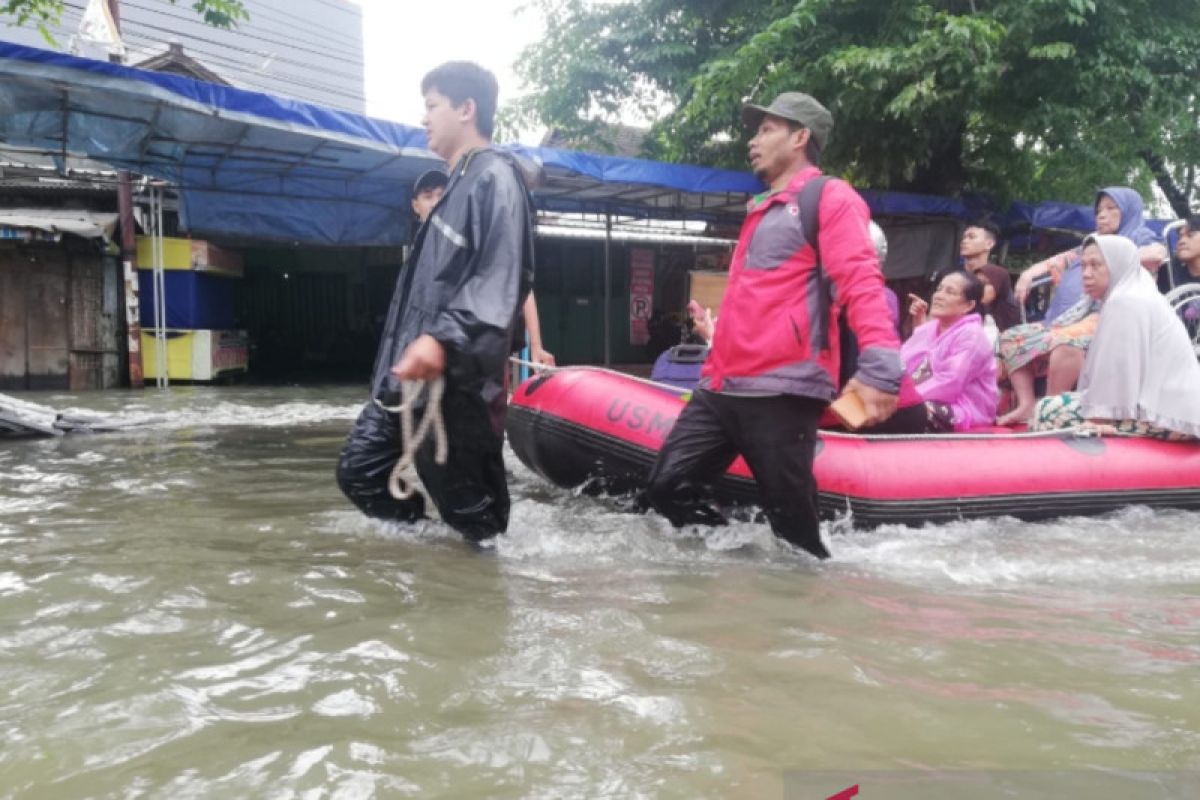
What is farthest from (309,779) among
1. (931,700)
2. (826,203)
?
(826,203)

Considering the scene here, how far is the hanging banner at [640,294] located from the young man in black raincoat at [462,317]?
1277 cm

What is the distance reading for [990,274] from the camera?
6.61 metres

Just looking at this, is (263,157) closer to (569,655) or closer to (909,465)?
(909,465)

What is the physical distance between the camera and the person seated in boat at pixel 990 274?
6.24m

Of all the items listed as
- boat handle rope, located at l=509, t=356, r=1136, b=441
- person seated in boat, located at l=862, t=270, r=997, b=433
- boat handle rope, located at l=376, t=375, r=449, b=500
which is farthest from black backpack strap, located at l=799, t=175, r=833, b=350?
person seated in boat, located at l=862, t=270, r=997, b=433

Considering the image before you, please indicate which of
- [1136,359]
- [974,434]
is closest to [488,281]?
[974,434]

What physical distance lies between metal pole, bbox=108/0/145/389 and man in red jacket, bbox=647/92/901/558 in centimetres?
1085

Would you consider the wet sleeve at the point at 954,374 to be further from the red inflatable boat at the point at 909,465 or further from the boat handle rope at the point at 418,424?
the boat handle rope at the point at 418,424

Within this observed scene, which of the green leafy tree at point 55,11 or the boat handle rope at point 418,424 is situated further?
the green leafy tree at point 55,11

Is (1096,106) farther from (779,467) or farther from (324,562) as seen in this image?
(324,562)

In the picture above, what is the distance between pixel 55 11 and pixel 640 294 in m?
10.7

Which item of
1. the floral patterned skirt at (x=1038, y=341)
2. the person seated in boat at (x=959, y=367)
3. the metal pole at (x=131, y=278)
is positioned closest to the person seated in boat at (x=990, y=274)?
the floral patterned skirt at (x=1038, y=341)

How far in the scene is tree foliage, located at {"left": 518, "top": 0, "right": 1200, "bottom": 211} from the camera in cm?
954

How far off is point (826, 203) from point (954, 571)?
1.43m
